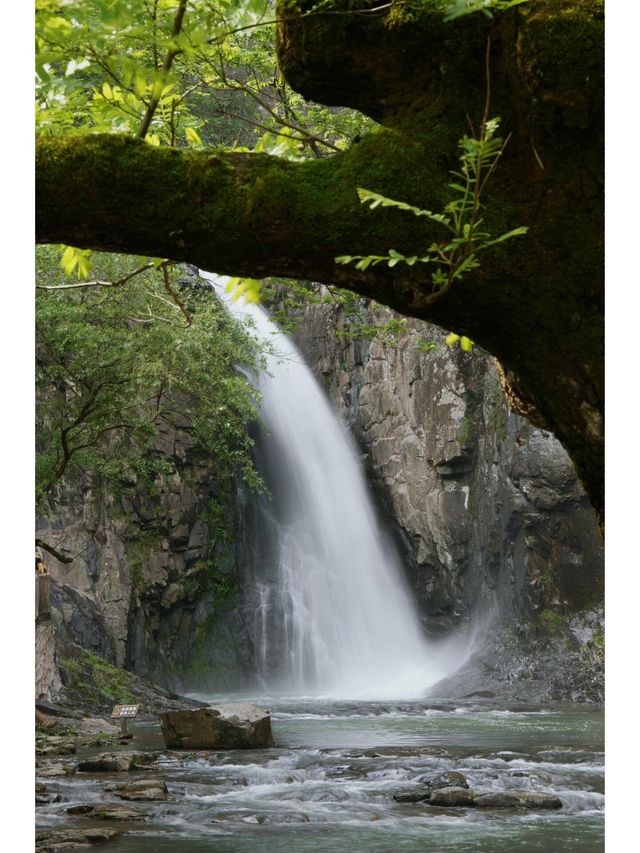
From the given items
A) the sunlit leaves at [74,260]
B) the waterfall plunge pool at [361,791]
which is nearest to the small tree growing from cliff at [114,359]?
the waterfall plunge pool at [361,791]

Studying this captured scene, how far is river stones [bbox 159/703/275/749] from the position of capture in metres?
12.6

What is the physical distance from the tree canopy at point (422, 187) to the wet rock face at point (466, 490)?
17.5 metres

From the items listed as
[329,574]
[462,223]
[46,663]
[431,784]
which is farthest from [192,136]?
[329,574]

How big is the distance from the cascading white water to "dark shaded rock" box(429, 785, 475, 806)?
498 inches

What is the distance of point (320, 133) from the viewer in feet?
36.8

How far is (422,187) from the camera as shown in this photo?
3.38m

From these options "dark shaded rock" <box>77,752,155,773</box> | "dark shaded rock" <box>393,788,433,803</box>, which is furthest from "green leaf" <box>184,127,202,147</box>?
"dark shaded rock" <box>77,752,155,773</box>

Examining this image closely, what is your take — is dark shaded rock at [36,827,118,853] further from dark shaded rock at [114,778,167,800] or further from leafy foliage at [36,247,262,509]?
leafy foliage at [36,247,262,509]

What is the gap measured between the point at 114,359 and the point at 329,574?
34.9 ft

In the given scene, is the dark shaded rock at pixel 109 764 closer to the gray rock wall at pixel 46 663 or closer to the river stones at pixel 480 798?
the river stones at pixel 480 798

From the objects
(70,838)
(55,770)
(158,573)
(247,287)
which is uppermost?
(247,287)

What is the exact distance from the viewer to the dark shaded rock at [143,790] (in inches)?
367

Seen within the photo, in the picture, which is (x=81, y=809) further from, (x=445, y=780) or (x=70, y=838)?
(x=445, y=780)

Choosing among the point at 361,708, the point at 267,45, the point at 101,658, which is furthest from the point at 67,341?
the point at 361,708
